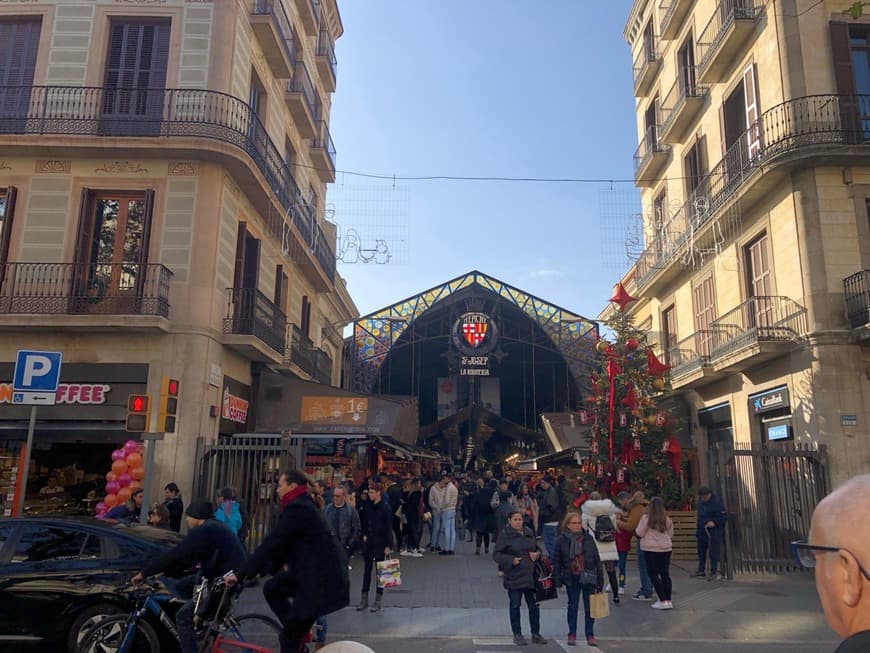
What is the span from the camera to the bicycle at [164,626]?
576cm

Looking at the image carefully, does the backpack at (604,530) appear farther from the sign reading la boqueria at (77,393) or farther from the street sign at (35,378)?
the sign reading la boqueria at (77,393)

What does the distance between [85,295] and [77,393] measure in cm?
207

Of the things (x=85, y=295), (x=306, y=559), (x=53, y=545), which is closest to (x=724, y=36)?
(x=85, y=295)

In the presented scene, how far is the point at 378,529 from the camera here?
10133 mm

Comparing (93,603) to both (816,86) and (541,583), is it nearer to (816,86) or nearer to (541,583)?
(541,583)

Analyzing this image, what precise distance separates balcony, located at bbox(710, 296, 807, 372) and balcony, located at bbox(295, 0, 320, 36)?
16.2 meters

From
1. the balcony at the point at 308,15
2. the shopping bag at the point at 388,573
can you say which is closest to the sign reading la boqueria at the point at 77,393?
the shopping bag at the point at 388,573

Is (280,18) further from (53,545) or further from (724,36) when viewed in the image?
(53,545)

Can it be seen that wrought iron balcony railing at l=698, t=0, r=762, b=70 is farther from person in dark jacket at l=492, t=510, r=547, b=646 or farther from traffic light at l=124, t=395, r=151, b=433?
traffic light at l=124, t=395, r=151, b=433

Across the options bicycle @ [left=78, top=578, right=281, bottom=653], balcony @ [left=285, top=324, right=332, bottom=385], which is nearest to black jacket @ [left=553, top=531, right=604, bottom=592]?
bicycle @ [left=78, top=578, right=281, bottom=653]

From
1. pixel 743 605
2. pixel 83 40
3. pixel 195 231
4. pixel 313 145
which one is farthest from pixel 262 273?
pixel 743 605

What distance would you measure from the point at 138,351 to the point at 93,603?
850 cm

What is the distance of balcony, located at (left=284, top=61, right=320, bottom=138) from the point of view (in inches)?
818

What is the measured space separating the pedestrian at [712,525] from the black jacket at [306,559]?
364 inches
